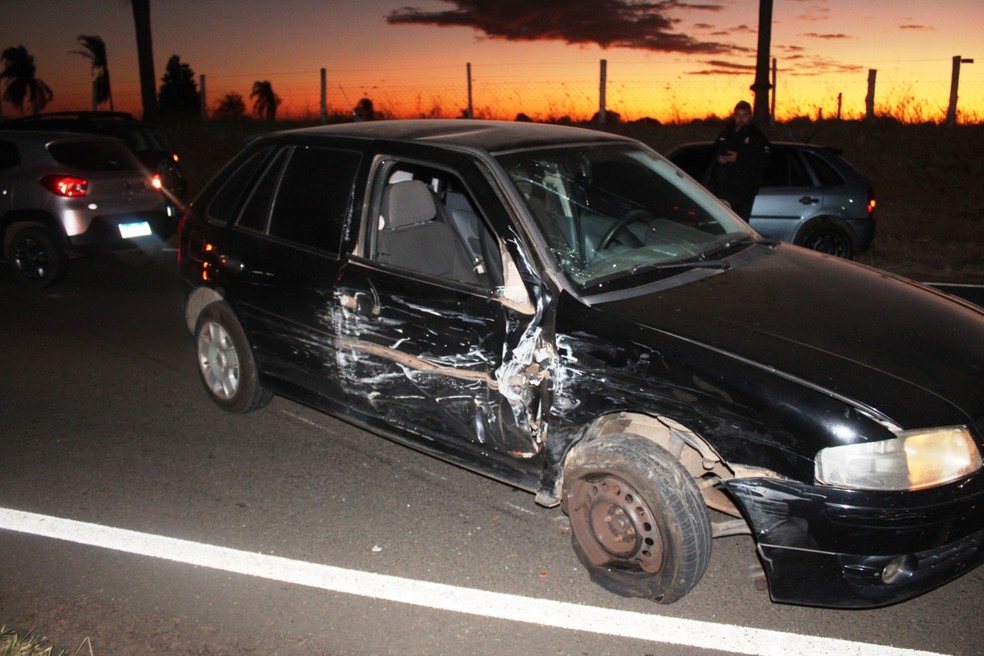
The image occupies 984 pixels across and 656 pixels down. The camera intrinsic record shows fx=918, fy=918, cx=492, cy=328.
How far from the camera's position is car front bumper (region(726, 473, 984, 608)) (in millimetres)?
3100

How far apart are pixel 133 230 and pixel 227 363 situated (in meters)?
4.99

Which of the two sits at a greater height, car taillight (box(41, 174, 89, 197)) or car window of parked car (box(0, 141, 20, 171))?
car window of parked car (box(0, 141, 20, 171))

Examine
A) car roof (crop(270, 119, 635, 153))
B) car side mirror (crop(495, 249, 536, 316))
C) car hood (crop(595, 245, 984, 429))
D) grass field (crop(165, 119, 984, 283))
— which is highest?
car roof (crop(270, 119, 635, 153))

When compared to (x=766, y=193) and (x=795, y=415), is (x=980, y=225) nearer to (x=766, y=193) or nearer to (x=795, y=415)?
(x=766, y=193)

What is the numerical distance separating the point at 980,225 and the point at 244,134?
761 inches

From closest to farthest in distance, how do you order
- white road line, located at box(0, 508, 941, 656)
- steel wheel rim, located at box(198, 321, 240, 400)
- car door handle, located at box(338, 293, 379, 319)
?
white road line, located at box(0, 508, 941, 656)
car door handle, located at box(338, 293, 379, 319)
steel wheel rim, located at box(198, 321, 240, 400)

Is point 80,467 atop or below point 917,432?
below

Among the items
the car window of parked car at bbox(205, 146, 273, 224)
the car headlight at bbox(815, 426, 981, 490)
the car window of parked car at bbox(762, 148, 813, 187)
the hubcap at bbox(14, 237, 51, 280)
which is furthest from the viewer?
the car window of parked car at bbox(762, 148, 813, 187)

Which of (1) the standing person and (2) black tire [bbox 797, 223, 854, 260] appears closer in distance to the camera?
(1) the standing person

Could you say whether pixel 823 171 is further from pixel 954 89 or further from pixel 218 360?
pixel 954 89

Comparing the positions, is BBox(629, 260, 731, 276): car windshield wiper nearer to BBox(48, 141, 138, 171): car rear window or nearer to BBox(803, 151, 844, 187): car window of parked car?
BBox(803, 151, 844, 187): car window of parked car

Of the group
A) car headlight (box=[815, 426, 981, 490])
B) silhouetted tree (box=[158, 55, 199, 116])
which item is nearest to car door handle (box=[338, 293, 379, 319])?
car headlight (box=[815, 426, 981, 490])

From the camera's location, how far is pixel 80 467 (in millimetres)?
5082

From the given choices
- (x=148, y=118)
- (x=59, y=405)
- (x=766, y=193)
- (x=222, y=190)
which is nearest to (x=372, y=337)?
(x=222, y=190)
